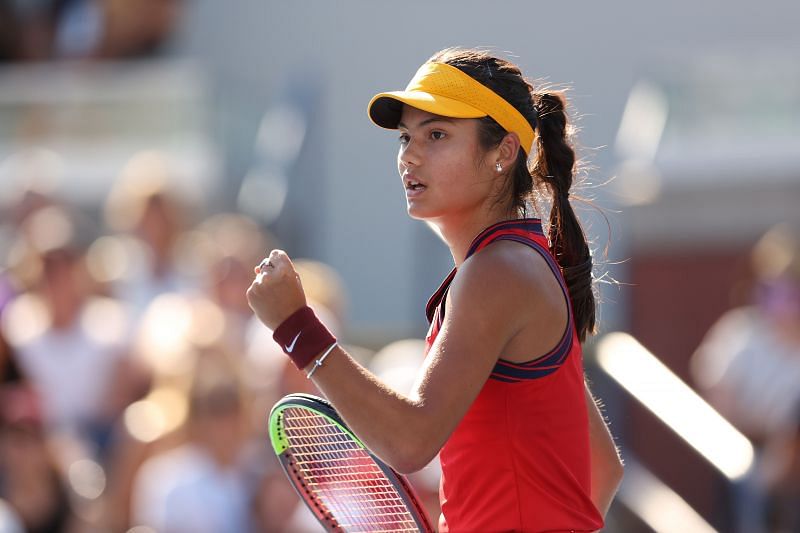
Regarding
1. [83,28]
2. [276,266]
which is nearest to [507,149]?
[276,266]

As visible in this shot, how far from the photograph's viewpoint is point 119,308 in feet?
23.0

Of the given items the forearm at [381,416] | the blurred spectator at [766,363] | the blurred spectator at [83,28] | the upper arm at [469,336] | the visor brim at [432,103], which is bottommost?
the blurred spectator at [766,363]

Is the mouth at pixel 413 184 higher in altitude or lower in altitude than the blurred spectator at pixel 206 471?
higher

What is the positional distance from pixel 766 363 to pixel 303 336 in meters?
4.89

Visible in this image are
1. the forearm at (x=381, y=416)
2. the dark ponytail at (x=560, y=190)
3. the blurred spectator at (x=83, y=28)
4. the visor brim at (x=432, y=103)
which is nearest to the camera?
the forearm at (x=381, y=416)

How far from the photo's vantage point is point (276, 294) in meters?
2.70

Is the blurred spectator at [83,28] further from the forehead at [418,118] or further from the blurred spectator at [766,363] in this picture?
the forehead at [418,118]

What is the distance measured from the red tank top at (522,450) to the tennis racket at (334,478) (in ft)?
0.87

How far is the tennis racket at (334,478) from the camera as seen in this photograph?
307 cm

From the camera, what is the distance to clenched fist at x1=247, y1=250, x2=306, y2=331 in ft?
8.84

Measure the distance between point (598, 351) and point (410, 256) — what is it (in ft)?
11.2

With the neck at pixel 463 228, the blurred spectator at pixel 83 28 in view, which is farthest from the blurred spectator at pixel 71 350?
the neck at pixel 463 228

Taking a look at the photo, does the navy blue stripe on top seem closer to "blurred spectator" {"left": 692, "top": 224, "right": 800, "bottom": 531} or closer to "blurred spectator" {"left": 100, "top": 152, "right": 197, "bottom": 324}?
"blurred spectator" {"left": 692, "top": 224, "right": 800, "bottom": 531}

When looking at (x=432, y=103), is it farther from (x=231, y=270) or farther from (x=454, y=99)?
(x=231, y=270)
